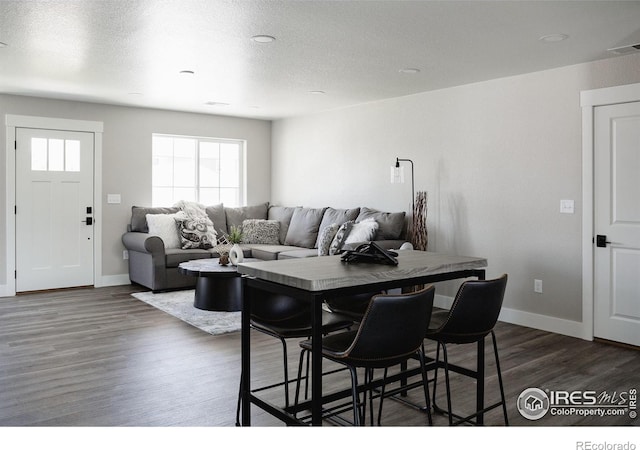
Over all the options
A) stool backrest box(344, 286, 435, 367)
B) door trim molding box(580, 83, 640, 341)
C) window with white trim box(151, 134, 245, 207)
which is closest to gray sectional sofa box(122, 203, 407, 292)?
window with white trim box(151, 134, 245, 207)

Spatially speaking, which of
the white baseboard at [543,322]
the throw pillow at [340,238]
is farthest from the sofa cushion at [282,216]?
the white baseboard at [543,322]

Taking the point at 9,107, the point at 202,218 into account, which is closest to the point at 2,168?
the point at 9,107

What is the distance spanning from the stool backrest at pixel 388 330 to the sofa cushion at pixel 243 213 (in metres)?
5.74

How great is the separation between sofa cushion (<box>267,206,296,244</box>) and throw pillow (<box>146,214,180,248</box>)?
4.90 feet

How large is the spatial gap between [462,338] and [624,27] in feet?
8.42

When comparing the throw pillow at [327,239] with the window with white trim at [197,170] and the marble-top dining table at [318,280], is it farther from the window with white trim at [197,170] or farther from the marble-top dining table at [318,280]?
Answer: the marble-top dining table at [318,280]

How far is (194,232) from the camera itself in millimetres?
6934

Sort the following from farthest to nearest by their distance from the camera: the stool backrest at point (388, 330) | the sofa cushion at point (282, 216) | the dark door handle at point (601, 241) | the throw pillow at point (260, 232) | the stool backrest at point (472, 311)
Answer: the sofa cushion at point (282, 216)
the throw pillow at point (260, 232)
the dark door handle at point (601, 241)
the stool backrest at point (472, 311)
the stool backrest at point (388, 330)

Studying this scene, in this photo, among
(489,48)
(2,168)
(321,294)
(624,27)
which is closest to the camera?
(321,294)

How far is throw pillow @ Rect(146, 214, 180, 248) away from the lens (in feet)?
22.6

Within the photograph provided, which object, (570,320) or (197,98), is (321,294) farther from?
(197,98)

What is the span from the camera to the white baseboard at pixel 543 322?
4.74 meters

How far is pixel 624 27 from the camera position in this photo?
3.68 meters

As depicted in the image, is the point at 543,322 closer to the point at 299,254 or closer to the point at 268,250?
the point at 299,254
